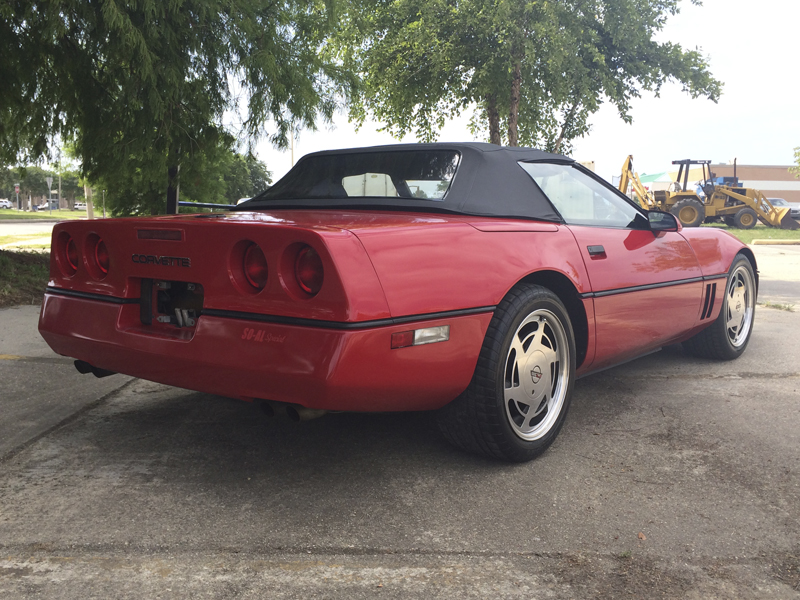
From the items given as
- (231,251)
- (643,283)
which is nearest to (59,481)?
(231,251)

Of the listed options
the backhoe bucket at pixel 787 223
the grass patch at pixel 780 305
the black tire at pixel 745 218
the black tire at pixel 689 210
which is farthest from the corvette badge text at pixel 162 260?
the backhoe bucket at pixel 787 223

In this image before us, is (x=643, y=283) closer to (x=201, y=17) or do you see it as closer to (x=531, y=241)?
(x=531, y=241)

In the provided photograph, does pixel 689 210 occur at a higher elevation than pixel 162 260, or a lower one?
higher

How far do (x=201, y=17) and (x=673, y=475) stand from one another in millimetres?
7025

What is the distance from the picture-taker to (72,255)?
3209mm

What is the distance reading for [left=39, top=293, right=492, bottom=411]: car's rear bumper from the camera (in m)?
2.40

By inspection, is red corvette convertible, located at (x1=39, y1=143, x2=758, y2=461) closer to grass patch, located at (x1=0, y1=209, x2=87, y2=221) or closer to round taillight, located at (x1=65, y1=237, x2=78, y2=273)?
round taillight, located at (x1=65, y1=237, x2=78, y2=273)

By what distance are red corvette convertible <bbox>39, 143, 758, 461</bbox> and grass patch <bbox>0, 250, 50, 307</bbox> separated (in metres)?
4.80

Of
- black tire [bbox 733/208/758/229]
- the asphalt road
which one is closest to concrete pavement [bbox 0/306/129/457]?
the asphalt road

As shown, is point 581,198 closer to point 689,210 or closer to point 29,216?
point 689,210

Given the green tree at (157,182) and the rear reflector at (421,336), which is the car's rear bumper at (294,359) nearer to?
the rear reflector at (421,336)

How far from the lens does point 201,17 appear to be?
26.0 feet

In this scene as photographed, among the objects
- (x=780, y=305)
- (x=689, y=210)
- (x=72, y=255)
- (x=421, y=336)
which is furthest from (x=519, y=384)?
(x=689, y=210)

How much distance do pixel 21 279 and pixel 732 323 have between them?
283 inches
